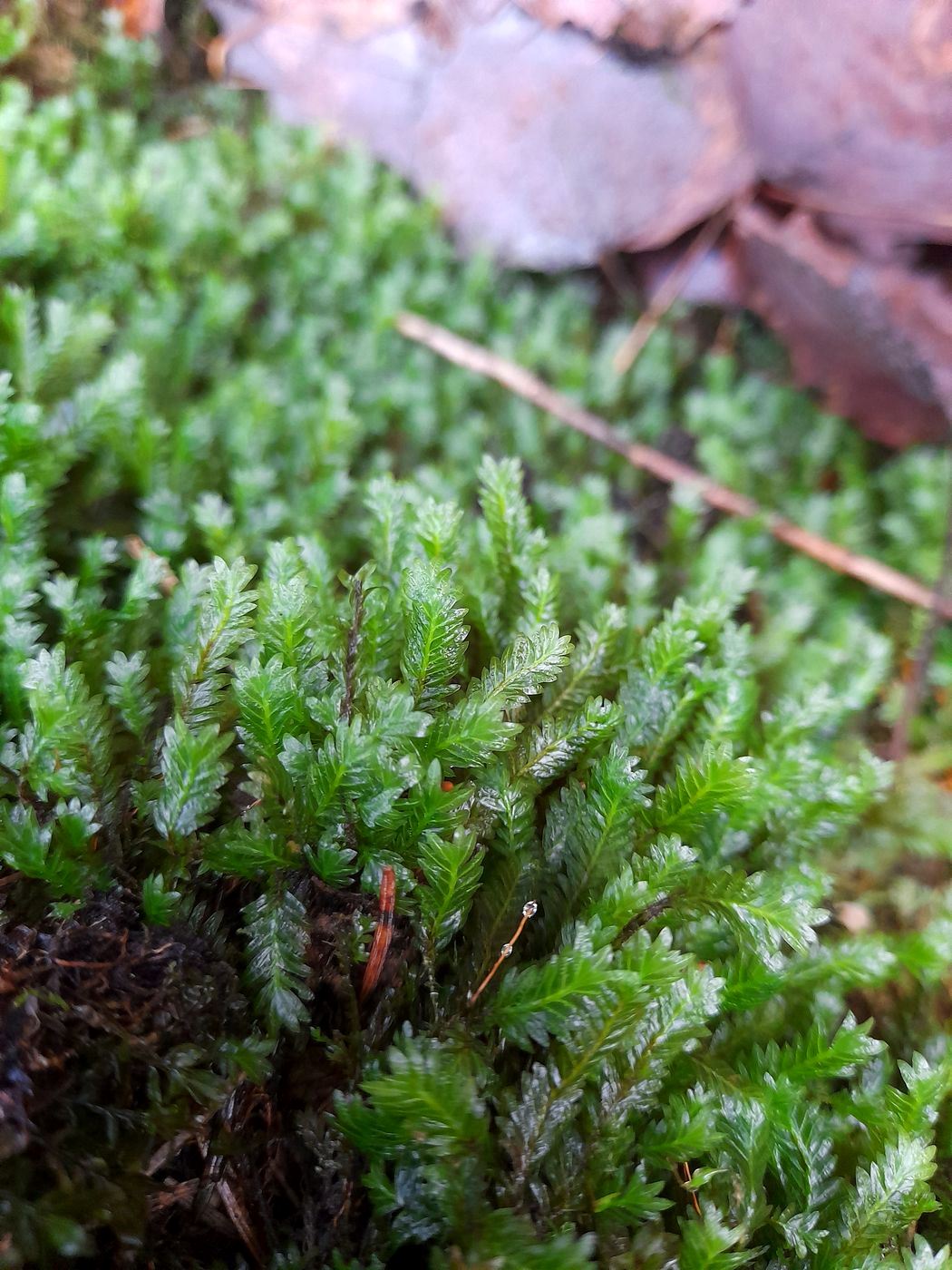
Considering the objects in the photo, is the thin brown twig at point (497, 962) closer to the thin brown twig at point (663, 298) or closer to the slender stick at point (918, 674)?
the slender stick at point (918, 674)

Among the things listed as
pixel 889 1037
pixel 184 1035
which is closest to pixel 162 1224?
pixel 184 1035

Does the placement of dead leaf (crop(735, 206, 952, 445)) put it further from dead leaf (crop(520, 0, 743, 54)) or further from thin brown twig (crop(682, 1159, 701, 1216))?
thin brown twig (crop(682, 1159, 701, 1216))

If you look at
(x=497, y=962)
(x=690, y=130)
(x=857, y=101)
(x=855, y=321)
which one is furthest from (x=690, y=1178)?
(x=690, y=130)

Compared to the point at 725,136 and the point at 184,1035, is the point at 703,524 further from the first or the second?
the point at 184,1035

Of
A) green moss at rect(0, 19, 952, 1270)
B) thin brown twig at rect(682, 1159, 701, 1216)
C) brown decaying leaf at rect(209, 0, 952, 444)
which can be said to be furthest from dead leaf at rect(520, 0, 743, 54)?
thin brown twig at rect(682, 1159, 701, 1216)

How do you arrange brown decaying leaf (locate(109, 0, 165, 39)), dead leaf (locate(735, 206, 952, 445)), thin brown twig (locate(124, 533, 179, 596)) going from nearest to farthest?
thin brown twig (locate(124, 533, 179, 596))
dead leaf (locate(735, 206, 952, 445))
brown decaying leaf (locate(109, 0, 165, 39))

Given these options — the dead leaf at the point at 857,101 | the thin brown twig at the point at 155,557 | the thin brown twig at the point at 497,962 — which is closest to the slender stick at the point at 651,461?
the dead leaf at the point at 857,101
